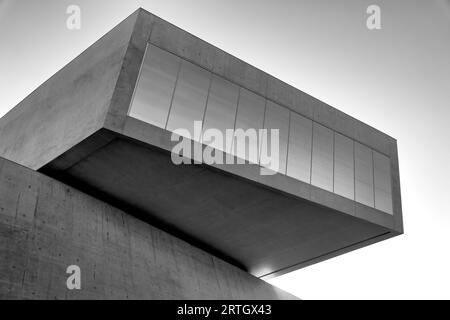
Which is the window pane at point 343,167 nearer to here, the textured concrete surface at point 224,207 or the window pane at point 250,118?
the textured concrete surface at point 224,207

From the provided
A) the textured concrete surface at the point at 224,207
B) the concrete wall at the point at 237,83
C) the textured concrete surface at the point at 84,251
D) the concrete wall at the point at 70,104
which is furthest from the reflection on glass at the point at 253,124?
the textured concrete surface at the point at 84,251

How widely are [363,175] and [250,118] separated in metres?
5.81

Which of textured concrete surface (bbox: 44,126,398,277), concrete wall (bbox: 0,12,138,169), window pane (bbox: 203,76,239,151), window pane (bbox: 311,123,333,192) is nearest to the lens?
concrete wall (bbox: 0,12,138,169)

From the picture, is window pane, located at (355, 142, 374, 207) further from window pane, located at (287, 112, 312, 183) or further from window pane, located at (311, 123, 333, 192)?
window pane, located at (287, 112, 312, 183)

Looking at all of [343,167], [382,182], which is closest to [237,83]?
[343,167]

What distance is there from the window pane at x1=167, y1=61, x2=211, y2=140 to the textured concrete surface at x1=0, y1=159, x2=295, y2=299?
13.0ft

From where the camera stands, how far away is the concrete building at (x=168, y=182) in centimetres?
1775

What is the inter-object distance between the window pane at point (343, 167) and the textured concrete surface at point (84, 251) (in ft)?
18.9

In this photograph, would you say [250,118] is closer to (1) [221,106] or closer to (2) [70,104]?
(1) [221,106]

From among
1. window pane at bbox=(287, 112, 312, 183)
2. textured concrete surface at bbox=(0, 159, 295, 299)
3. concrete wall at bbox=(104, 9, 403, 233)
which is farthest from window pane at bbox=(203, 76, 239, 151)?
textured concrete surface at bbox=(0, 159, 295, 299)

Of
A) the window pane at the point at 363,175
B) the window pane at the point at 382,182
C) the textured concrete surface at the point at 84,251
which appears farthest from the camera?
the window pane at the point at 382,182

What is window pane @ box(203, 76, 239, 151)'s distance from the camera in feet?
68.2
